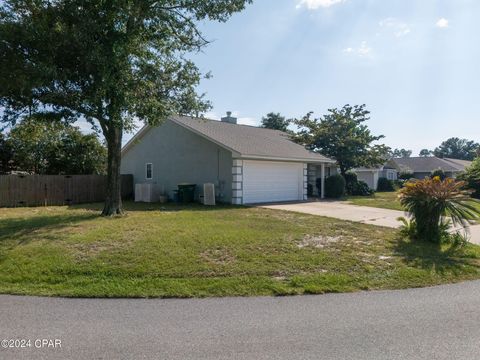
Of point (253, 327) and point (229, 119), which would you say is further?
point (229, 119)

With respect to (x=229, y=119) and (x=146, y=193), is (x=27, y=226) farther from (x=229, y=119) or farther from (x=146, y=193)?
(x=229, y=119)

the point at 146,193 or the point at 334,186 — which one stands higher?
the point at 334,186

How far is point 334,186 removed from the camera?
79.6 ft

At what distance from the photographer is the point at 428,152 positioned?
121188 mm

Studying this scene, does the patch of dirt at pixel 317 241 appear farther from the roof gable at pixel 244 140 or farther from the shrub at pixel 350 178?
the shrub at pixel 350 178

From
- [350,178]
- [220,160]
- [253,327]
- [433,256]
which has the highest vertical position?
[220,160]

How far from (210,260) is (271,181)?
12.6 metres

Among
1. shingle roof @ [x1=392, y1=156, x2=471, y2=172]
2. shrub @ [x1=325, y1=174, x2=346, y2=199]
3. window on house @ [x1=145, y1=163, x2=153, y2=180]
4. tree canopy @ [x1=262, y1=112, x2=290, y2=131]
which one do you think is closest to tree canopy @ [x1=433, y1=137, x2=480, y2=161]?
shingle roof @ [x1=392, y1=156, x2=471, y2=172]

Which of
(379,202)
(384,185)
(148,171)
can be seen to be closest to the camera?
(379,202)

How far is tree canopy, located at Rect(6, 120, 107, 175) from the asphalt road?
1940cm

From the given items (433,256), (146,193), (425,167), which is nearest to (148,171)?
(146,193)

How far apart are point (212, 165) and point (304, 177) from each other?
5834mm

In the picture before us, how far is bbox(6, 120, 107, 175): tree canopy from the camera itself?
75.5ft

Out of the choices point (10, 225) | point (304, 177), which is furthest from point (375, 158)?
point (10, 225)
